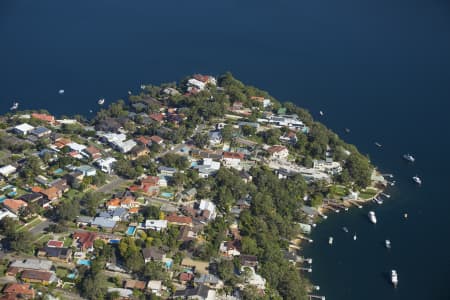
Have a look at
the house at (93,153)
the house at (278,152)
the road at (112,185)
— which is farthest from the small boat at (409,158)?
the house at (93,153)

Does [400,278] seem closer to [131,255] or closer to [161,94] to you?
[131,255]

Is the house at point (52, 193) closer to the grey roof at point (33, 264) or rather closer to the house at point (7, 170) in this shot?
the house at point (7, 170)

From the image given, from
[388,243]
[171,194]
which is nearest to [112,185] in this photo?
[171,194]

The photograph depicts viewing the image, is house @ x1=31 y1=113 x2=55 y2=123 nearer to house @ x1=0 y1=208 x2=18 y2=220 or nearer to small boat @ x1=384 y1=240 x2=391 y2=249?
house @ x1=0 y1=208 x2=18 y2=220

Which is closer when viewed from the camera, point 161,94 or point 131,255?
point 131,255

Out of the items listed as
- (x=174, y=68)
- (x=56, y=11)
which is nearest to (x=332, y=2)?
(x=174, y=68)

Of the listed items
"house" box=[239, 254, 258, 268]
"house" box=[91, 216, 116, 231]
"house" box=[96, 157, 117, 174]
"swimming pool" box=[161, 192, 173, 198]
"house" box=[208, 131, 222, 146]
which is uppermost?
"house" box=[208, 131, 222, 146]

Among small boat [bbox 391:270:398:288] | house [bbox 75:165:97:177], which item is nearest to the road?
house [bbox 75:165:97:177]
